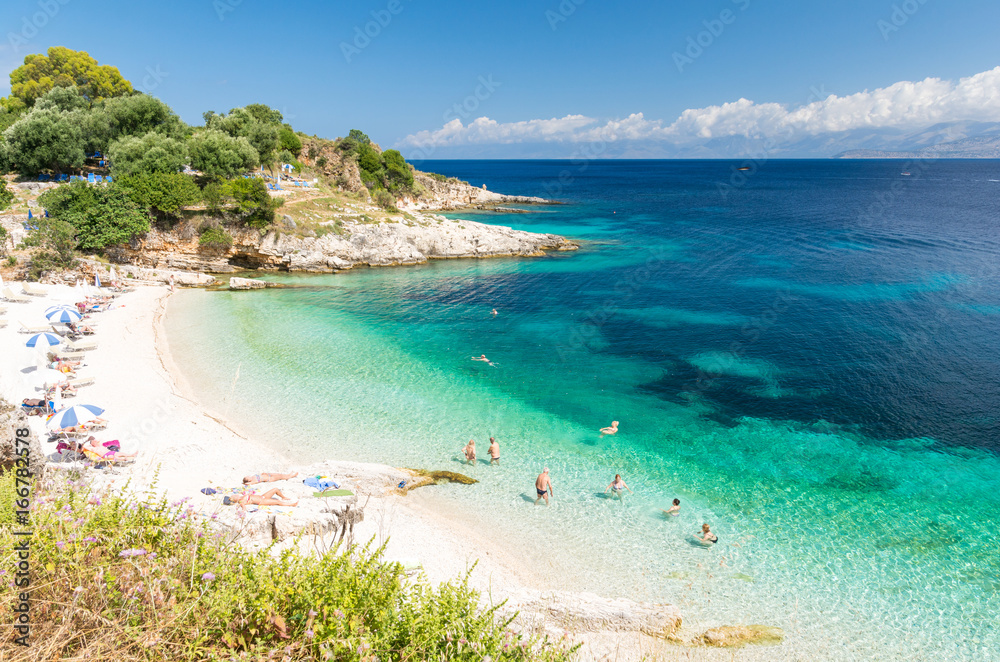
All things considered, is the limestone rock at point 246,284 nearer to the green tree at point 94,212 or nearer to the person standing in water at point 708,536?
the green tree at point 94,212

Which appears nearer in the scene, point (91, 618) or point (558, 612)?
point (91, 618)

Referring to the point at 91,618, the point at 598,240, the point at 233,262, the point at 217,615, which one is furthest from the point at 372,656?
the point at 598,240

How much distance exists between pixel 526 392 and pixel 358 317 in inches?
648

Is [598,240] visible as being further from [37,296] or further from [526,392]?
[37,296]

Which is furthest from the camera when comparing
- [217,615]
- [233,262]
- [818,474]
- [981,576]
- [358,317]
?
[233,262]

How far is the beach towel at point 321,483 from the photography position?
15.1 metres

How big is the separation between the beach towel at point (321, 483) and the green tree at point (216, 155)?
49.0 metres

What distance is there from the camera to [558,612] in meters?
11.3

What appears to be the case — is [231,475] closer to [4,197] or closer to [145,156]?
[4,197]

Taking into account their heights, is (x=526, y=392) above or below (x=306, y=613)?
below

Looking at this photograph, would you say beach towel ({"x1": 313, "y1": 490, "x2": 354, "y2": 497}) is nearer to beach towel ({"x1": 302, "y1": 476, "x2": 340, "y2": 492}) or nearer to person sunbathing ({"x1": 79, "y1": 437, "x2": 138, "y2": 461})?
beach towel ({"x1": 302, "y1": 476, "x2": 340, "y2": 492})

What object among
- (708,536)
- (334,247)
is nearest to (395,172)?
(334,247)

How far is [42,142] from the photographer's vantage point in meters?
47.9

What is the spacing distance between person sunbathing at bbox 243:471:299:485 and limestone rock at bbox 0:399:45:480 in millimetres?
5041
